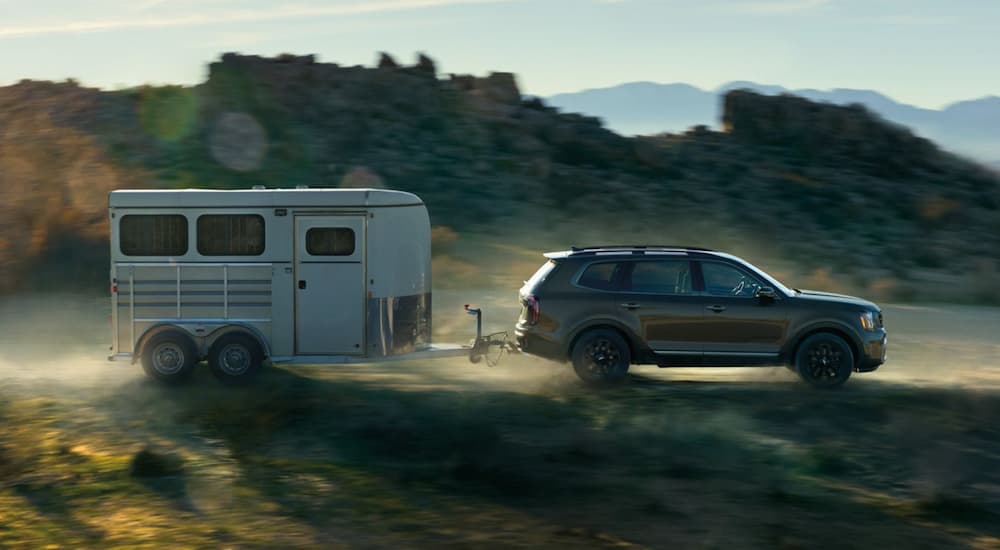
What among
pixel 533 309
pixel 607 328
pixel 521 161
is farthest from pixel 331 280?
pixel 521 161

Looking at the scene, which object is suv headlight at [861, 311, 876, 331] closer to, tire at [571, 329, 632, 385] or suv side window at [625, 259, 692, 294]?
suv side window at [625, 259, 692, 294]

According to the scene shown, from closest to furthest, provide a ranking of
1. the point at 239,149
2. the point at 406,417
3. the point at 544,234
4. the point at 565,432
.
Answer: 1. the point at 565,432
2. the point at 406,417
3. the point at 544,234
4. the point at 239,149

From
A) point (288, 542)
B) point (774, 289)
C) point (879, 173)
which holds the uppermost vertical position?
point (879, 173)

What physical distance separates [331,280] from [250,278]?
3.35 ft

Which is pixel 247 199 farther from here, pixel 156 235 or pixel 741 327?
pixel 741 327

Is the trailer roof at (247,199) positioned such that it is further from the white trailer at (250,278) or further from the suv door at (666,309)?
the suv door at (666,309)

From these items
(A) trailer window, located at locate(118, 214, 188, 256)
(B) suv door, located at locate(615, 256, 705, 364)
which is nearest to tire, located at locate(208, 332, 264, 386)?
(A) trailer window, located at locate(118, 214, 188, 256)

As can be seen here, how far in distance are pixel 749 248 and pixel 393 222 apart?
109 ft

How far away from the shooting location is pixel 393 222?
15.2 metres

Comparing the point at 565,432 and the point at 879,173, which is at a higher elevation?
the point at 879,173

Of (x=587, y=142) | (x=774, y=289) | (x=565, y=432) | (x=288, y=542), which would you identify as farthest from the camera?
(x=587, y=142)

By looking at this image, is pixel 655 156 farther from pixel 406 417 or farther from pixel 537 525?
pixel 537 525

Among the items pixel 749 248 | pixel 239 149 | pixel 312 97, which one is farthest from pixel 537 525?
pixel 312 97

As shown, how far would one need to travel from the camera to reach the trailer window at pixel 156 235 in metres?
15.0
